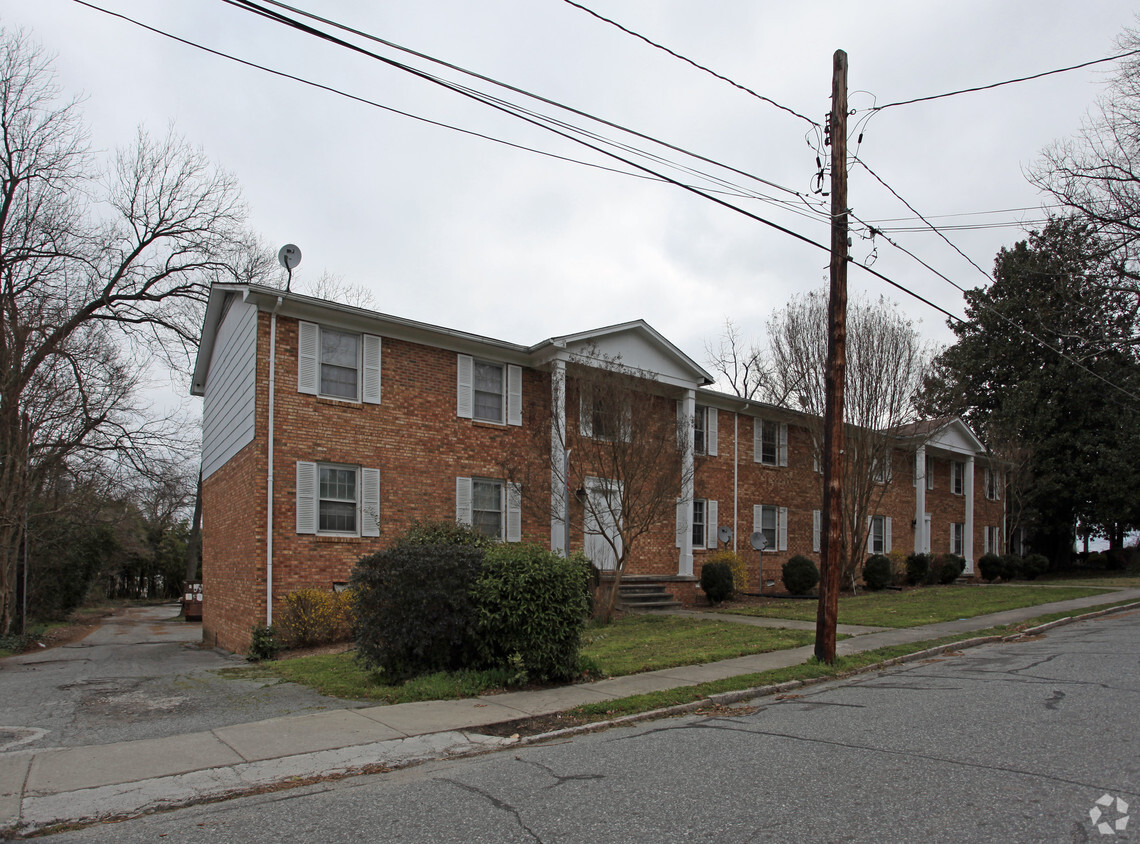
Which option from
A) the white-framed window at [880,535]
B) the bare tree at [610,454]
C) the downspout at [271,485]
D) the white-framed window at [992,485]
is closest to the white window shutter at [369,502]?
the downspout at [271,485]

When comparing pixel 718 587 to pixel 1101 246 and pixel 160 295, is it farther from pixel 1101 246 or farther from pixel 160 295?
pixel 160 295

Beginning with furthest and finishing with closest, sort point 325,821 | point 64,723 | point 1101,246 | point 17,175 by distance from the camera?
point 17,175 → point 1101,246 → point 64,723 → point 325,821

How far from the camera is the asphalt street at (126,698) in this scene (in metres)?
8.20

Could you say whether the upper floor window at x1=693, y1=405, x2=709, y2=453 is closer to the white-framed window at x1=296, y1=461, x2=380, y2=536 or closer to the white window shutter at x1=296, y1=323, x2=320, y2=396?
the white-framed window at x1=296, y1=461, x2=380, y2=536

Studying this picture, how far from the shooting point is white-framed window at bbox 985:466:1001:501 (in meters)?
33.6

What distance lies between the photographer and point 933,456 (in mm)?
31000

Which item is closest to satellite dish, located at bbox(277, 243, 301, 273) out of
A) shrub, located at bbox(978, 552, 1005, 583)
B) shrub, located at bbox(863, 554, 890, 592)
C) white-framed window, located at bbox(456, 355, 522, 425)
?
white-framed window, located at bbox(456, 355, 522, 425)

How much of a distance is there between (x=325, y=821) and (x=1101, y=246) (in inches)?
885

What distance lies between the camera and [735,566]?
2242 centimetres

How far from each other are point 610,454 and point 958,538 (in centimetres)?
2248

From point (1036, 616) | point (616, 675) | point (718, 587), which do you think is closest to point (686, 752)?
point (616, 675)

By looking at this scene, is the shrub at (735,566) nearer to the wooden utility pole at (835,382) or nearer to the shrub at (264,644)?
the wooden utility pole at (835,382)

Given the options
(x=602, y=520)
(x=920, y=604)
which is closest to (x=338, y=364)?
(x=602, y=520)

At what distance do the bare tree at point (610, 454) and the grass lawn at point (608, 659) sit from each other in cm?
206
